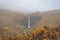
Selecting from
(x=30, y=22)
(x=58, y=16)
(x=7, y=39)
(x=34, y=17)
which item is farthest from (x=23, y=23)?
(x=7, y=39)

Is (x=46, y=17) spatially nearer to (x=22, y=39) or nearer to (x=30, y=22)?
(x=30, y=22)

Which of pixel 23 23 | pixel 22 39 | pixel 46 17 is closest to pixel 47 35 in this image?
pixel 22 39

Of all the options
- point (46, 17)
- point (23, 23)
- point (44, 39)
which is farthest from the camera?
point (46, 17)

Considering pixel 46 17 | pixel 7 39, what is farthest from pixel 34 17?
pixel 7 39

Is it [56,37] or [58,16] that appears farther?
[58,16]

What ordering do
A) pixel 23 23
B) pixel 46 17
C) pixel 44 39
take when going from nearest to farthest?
pixel 44 39 → pixel 23 23 → pixel 46 17

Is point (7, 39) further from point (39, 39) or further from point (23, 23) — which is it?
point (23, 23)

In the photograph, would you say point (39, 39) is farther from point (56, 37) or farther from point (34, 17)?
point (34, 17)

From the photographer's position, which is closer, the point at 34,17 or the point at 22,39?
the point at 22,39
